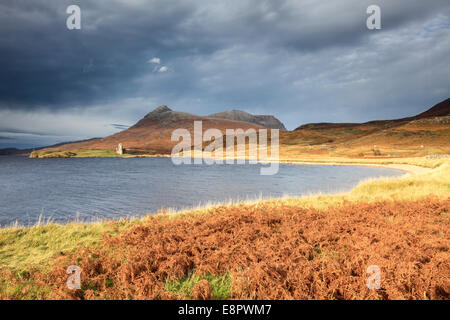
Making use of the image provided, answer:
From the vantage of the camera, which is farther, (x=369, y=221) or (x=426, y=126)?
(x=426, y=126)

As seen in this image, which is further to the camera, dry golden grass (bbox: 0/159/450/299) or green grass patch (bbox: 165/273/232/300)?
green grass patch (bbox: 165/273/232/300)

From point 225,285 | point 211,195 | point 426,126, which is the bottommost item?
point 211,195

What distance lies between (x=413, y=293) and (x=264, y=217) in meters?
5.41

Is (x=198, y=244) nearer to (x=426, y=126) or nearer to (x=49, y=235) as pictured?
(x=49, y=235)

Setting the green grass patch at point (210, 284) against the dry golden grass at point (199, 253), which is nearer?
the dry golden grass at point (199, 253)

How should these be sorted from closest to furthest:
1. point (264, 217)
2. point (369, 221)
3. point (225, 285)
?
point (225, 285) → point (369, 221) → point (264, 217)

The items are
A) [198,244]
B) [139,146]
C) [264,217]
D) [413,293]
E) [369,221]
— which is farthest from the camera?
[139,146]

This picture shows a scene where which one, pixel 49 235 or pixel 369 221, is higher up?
pixel 369 221

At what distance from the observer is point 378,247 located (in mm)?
6012

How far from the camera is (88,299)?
429 centimetres

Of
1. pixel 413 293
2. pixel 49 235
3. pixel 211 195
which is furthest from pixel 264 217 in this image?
pixel 211 195

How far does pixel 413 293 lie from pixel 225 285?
329cm

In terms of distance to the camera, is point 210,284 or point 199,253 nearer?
point 210,284
